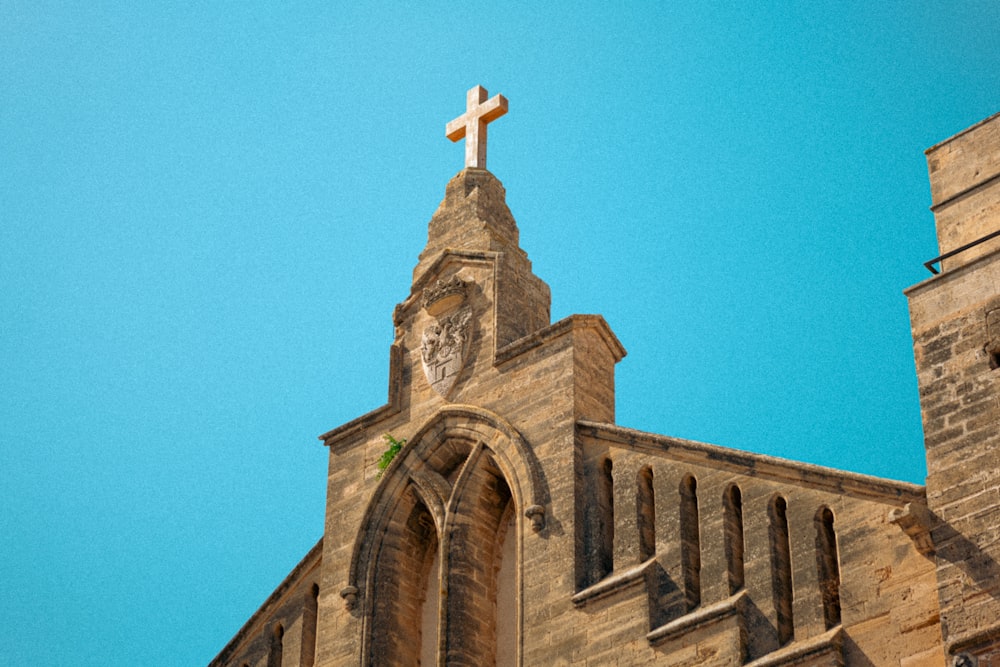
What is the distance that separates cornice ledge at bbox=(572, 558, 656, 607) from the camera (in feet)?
65.5

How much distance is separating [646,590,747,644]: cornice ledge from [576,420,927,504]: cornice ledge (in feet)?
4.29

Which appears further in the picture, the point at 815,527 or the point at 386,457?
the point at 386,457

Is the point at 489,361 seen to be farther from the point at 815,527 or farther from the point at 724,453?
the point at 815,527

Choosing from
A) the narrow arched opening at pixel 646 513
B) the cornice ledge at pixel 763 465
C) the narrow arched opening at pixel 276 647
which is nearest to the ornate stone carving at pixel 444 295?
the cornice ledge at pixel 763 465

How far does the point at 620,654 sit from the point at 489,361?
15.3 ft

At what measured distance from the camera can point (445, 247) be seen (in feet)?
81.0

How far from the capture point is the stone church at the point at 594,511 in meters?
17.8

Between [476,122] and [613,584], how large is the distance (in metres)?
8.22

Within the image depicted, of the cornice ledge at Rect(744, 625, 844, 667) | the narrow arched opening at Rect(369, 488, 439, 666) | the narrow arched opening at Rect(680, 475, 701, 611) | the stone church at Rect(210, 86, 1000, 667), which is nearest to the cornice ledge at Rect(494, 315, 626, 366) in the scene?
Answer: the stone church at Rect(210, 86, 1000, 667)

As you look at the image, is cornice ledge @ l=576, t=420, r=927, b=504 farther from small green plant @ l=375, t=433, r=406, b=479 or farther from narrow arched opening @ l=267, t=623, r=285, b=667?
narrow arched opening @ l=267, t=623, r=285, b=667

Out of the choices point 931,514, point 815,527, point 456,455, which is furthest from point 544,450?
point 931,514

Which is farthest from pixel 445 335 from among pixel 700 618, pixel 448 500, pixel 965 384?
pixel 965 384

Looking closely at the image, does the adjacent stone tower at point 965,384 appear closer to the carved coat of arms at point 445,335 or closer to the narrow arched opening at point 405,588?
the carved coat of arms at point 445,335

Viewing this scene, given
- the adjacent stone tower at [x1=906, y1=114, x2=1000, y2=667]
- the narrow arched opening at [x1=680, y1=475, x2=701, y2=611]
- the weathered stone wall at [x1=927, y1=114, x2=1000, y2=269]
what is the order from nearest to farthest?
1. the adjacent stone tower at [x1=906, y1=114, x2=1000, y2=667]
2. the weathered stone wall at [x1=927, y1=114, x2=1000, y2=269]
3. the narrow arched opening at [x1=680, y1=475, x2=701, y2=611]
